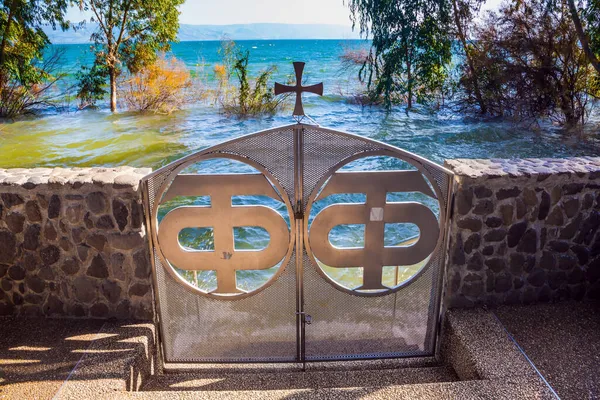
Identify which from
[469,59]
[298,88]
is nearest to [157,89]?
[469,59]

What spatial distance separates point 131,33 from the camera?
15703mm

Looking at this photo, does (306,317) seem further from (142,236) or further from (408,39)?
(408,39)

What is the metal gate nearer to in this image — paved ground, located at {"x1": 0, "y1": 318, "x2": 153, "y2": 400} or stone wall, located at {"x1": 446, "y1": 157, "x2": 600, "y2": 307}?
stone wall, located at {"x1": 446, "y1": 157, "x2": 600, "y2": 307}

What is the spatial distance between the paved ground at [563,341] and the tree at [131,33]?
15017 mm

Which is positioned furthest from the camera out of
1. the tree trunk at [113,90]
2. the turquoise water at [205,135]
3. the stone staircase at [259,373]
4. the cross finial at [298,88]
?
the tree trunk at [113,90]

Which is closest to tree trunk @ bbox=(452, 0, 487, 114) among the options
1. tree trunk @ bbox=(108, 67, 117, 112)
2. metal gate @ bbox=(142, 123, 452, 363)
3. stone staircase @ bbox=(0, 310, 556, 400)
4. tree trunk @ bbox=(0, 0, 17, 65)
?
tree trunk @ bbox=(108, 67, 117, 112)

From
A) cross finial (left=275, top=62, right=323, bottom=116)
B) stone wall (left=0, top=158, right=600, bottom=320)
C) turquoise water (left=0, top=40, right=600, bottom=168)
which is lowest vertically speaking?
turquoise water (left=0, top=40, right=600, bottom=168)

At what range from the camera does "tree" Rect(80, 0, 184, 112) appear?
15305 millimetres

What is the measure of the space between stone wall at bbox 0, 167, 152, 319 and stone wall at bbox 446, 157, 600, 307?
2.06 m

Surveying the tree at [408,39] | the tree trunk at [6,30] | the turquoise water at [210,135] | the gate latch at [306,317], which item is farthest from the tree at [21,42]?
the gate latch at [306,317]

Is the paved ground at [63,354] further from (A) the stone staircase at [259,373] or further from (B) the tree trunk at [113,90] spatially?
(B) the tree trunk at [113,90]

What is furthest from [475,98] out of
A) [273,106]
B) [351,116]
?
[273,106]

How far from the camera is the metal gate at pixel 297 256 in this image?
2.78m

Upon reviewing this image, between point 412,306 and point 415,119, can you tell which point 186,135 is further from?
point 412,306
